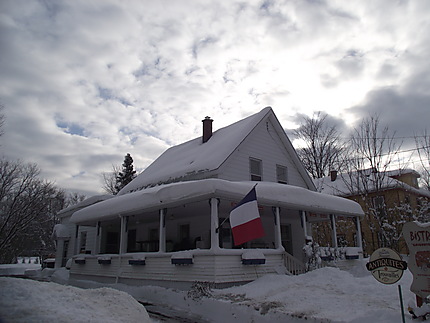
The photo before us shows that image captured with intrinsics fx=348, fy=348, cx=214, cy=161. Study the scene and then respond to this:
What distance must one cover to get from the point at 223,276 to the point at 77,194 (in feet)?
195

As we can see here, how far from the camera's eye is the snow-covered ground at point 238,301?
4.69m

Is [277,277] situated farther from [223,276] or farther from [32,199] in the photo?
[32,199]

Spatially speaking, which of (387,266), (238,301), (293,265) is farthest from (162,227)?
(387,266)

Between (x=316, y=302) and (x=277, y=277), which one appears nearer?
(x=316, y=302)

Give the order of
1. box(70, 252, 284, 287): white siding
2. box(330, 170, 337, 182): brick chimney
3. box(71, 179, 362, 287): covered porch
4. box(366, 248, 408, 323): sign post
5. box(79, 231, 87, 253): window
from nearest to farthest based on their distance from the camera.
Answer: box(366, 248, 408, 323): sign post, box(70, 252, 284, 287): white siding, box(71, 179, 362, 287): covered porch, box(79, 231, 87, 253): window, box(330, 170, 337, 182): brick chimney

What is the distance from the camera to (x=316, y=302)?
749cm

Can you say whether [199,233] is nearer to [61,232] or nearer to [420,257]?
[420,257]

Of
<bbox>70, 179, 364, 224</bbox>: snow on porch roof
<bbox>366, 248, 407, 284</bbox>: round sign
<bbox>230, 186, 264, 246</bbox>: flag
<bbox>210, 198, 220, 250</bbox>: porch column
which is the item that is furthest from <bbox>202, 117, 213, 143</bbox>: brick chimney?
<bbox>366, 248, 407, 284</bbox>: round sign

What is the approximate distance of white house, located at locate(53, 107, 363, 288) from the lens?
34.8 ft

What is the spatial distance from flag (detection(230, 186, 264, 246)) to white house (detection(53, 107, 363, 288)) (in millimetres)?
809

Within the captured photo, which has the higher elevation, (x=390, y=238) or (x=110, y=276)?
(x=390, y=238)

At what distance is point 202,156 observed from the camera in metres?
16.6

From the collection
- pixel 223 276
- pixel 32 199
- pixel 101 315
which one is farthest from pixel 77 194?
pixel 101 315

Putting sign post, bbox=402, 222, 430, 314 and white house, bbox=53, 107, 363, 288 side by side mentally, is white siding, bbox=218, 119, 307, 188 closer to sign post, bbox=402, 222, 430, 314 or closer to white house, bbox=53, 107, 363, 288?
white house, bbox=53, 107, 363, 288
